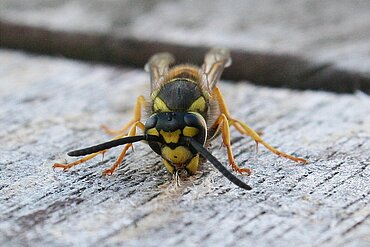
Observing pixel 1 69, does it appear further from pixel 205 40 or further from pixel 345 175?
pixel 345 175

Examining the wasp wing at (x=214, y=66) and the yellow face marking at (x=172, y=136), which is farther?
the wasp wing at (x=214, y=66)

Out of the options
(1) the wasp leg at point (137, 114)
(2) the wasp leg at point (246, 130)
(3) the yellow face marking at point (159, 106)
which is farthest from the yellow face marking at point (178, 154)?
(1) the wasp leg at point (137, 114)

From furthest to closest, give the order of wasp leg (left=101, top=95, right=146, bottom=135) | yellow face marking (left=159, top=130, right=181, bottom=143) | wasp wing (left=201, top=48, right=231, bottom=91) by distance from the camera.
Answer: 1. wasp wing (left=201, top=48, right=231, bottom=91)
2. wasp leg (left=101, top=95, right=146, bottom=135)
3. yellow face marking (left=159, top=130, right=181, bottom=143)

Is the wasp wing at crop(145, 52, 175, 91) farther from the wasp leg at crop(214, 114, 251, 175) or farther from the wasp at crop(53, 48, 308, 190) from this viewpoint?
the wasp leg at crop(214, 114, 251, 175)

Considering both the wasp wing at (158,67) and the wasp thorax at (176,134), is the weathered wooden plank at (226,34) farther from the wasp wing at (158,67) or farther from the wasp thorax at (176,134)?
the wasp thorax at (176,134)

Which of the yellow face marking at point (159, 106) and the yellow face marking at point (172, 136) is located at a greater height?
the yellow face marking at point (159, 106)

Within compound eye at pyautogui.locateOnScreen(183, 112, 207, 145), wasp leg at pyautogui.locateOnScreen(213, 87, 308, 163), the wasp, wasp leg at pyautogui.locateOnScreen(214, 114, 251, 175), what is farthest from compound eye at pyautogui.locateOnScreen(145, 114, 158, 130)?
wasp leg at pyautogui.locateOnScreen(213, 87, 308, 163)

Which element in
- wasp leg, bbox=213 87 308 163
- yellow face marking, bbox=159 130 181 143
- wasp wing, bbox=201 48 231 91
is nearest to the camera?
yellow face marking, bbox=159 130 181 143

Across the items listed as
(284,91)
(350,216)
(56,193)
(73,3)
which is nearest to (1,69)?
(73,3)

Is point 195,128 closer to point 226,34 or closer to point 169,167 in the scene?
point 169,167
